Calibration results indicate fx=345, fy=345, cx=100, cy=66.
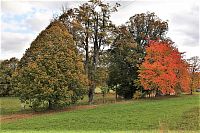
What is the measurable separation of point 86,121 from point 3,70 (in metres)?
60.4

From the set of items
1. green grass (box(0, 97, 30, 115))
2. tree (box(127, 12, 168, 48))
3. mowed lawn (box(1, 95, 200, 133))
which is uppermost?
tree (box(127, 12, 168, 48))

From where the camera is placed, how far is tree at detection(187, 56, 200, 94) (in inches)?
2844

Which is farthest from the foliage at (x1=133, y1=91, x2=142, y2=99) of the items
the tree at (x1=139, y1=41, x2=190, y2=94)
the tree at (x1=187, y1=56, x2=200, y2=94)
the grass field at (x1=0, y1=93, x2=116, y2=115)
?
the tree at (x1=187, y1=56, x2=200, y2=94)

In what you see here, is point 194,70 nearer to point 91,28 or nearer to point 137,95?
point 137,95

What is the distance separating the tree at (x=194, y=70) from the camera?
72.2 metres

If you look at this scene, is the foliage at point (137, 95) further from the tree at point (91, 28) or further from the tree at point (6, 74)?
the tree at point (6, 74)

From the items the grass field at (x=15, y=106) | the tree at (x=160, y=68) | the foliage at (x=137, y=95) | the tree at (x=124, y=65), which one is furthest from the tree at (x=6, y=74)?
the tree at (x=160, y=68)

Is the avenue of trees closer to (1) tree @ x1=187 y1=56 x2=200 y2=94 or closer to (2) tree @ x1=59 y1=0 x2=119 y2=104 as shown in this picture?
(2) tree @ x1=59 y1=0 x2=119 y2=104

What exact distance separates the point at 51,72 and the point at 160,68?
20416 mm

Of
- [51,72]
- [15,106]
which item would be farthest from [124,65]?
[51,72]

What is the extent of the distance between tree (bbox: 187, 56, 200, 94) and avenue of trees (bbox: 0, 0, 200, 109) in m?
14.4

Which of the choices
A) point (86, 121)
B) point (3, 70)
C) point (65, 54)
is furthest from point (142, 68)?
point (3, 70)

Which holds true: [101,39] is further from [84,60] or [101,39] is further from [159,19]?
[159,19]

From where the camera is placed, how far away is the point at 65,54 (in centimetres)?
3794
